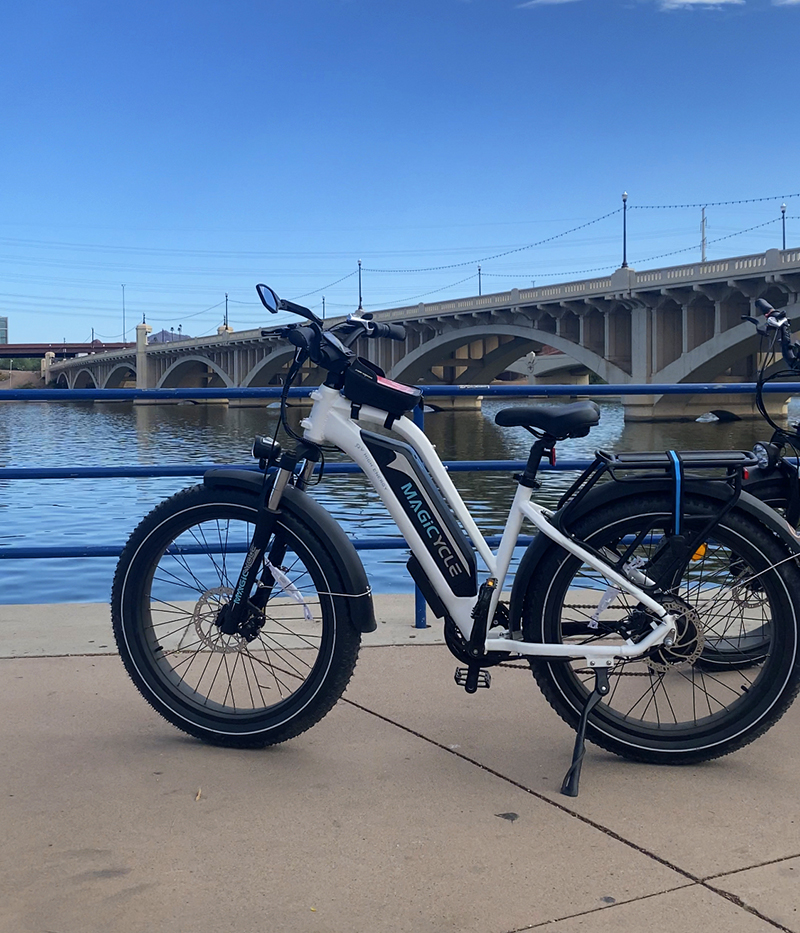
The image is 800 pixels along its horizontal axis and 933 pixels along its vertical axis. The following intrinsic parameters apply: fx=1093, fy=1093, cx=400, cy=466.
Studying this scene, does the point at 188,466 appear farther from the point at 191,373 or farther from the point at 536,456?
the point at 191,373

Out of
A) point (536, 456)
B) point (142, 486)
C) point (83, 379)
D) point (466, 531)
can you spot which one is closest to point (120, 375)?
point (83, 379)

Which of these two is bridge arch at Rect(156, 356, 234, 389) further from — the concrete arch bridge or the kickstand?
the kickstand

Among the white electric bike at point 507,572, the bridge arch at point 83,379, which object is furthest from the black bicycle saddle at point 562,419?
the bridge arch at point 83,379

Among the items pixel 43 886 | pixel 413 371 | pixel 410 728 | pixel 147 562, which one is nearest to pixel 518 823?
pixel 410 728

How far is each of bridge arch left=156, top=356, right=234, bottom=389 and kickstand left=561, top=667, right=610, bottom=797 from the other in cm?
6117

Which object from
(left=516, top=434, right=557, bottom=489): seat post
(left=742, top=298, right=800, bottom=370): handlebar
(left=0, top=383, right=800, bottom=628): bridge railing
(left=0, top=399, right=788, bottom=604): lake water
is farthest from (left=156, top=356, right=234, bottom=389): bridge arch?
(left=516, top=434, right=557, bottom=489): seat post

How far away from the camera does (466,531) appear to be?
3.00 meters

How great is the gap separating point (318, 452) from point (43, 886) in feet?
4.28

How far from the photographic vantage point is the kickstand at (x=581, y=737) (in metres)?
2.65

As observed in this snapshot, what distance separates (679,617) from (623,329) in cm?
3958

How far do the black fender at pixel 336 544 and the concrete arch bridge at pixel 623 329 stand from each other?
2881 centimetres

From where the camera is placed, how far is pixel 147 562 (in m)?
3.04

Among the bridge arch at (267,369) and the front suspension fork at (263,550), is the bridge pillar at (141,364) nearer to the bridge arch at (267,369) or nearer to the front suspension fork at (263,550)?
the bridge arch at (267,369)

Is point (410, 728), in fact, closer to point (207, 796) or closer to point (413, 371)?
point (207, 796)
